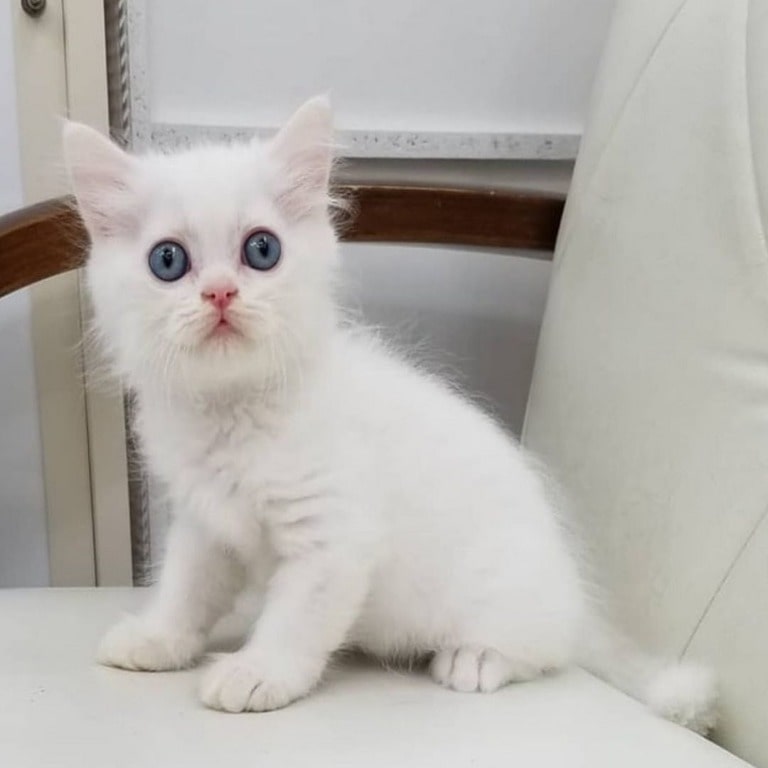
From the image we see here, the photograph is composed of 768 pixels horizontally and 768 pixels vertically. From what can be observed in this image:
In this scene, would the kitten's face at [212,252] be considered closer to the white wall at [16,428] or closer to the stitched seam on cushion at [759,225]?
the stitched seam on cushion at [759,225]

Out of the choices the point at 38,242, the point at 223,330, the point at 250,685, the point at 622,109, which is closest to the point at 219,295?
the point at 223,330

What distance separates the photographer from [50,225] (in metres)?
1.06

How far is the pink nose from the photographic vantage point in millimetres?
730

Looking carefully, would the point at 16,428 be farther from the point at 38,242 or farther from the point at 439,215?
the point at 439,215

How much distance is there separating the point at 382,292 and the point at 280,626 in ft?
2.13

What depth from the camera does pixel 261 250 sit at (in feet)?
2.52

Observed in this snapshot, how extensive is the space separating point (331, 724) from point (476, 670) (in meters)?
0.14

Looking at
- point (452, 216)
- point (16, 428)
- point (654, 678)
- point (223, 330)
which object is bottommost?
point (654, 678)

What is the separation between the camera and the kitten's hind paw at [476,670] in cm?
84

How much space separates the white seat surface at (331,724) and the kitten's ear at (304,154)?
0.35 metres

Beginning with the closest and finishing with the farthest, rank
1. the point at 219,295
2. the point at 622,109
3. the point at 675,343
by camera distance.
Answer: the point at 219,295 < the point at 675,343 < the point at 622,109

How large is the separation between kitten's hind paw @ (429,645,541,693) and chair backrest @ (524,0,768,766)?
0.43 feet

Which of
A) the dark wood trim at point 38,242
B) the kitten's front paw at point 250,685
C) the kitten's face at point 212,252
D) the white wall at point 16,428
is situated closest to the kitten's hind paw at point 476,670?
the kitten's front paw at point 250,685

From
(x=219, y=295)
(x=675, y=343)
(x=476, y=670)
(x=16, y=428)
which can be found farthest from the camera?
(x=16, y=428)
